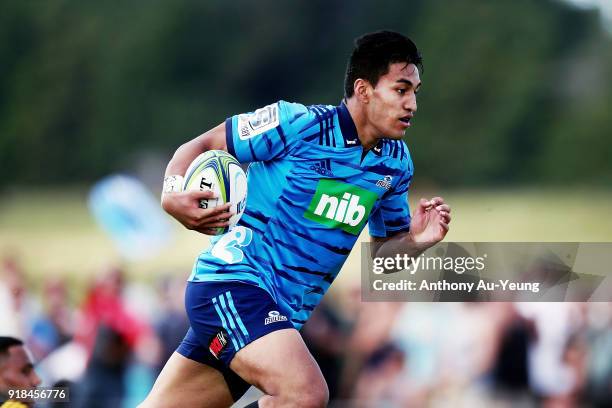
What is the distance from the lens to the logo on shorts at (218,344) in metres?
7.33

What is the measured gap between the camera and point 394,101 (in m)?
7.57

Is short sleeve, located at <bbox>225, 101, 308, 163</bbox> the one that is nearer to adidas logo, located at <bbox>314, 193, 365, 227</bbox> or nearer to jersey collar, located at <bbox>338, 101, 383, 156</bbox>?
jersey collar, located at <bbox>338, 101, 383, 156</bbox>

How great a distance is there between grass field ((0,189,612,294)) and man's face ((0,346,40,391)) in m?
15.7

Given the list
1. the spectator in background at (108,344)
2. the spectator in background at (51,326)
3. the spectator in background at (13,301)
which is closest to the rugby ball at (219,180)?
the spectator in background at (13,301)

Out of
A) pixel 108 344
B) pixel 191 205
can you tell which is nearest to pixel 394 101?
pixel 191 205

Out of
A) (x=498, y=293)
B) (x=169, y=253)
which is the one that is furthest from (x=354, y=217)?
(x=169, y=253)

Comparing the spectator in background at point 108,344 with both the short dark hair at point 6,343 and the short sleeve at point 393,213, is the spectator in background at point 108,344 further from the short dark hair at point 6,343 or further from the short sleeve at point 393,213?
the short sleeve at point 393,213

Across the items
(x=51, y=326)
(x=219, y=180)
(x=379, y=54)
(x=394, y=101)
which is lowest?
(x=51, y=326)

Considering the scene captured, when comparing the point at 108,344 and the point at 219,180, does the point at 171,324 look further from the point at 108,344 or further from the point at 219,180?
the point at 219,180

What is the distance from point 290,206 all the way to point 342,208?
315mm

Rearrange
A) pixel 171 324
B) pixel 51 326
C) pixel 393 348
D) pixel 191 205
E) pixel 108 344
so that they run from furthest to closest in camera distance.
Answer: pixel 51 326 < pixel 171 324 < pixel 108 344 < pixel 393 348 < pixel 191 205

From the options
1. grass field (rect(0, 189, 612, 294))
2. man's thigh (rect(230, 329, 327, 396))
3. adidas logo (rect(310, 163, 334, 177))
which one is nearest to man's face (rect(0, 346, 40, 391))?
man's thigh (rect(230, 329, 327, 396))

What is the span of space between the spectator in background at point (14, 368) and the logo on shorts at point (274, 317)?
1796mm

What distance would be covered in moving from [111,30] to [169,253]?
36422 millimetres
